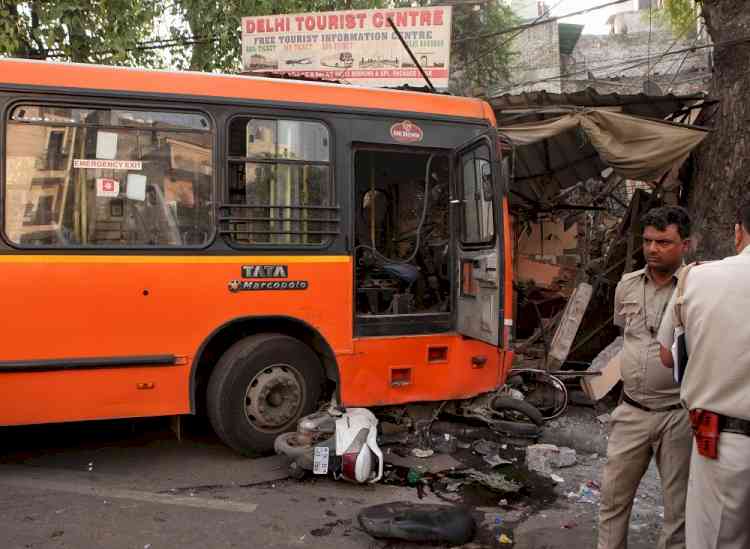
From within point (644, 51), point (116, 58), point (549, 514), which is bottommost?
point (549, 514)

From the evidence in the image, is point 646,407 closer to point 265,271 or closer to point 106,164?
point 265,271

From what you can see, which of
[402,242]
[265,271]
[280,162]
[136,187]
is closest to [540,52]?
[402,242]

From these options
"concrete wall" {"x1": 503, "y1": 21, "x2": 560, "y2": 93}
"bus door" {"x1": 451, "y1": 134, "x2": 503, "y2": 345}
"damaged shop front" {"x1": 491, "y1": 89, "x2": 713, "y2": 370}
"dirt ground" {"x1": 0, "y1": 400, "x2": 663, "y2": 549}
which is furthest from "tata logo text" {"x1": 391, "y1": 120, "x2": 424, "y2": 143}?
"concrete wall" {"x1": 503, "y1": 21, "x2": 560, "y2": 93}

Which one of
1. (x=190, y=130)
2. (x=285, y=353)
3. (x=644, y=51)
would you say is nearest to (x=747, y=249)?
(x=285, y=353)

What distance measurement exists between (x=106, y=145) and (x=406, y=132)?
7.35 ft

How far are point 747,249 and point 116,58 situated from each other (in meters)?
9.37

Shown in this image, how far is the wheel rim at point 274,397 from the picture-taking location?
470 centimetres

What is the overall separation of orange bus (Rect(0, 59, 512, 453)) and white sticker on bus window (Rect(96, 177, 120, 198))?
0.06 ft

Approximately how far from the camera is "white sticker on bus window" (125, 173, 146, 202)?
175 inches

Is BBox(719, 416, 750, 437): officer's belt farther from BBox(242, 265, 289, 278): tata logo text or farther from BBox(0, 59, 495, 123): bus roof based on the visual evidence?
BBox(0, 59, 495, 123): bus roof

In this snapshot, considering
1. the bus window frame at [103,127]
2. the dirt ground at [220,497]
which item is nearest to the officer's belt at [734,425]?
the dirt ground at [220,497]

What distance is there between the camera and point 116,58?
9.39m

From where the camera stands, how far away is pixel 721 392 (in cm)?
210

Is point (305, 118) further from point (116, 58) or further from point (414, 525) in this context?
point (116, 58)
